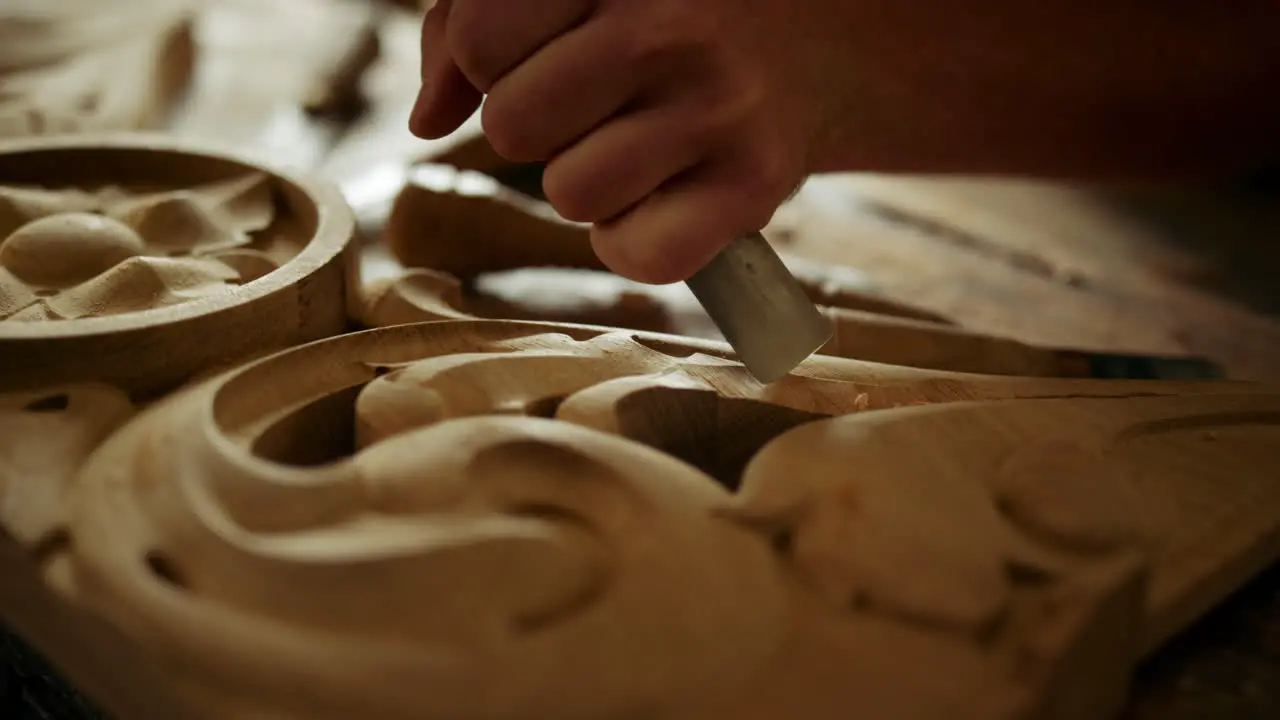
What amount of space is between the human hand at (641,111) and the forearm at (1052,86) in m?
0.16

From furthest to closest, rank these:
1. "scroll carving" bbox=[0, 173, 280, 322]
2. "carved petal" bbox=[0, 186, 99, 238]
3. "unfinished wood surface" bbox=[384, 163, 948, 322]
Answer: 1. "unfinished wood surface" bbox=[384, 163, 948, 322]
2. "carved petal" bbox=[0, 186, 99, 238]
3. "scroll carving" bbox=[0, 173, 280, 322]

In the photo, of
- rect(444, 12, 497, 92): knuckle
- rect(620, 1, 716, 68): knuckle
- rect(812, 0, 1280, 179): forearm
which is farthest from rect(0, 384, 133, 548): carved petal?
rect(812, 0, 1280, 179): forearm

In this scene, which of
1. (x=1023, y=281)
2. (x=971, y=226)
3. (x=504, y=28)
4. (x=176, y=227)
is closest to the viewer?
(x=504, y=28)

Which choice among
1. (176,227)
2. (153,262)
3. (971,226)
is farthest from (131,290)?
(971,226)

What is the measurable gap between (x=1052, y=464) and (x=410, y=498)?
1.32ft

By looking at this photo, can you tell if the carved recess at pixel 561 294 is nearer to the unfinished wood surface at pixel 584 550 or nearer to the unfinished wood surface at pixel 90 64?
the unfinished wood surface at pixel 584 550

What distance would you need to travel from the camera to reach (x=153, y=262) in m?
0.84

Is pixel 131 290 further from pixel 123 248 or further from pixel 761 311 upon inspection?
pixel 761 311

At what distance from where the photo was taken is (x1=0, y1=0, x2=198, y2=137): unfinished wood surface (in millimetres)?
1395

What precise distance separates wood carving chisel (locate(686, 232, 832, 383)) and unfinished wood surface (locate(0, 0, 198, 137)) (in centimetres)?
103

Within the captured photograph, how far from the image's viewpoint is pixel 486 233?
122 centimetres

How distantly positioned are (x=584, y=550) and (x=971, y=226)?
4.25ft

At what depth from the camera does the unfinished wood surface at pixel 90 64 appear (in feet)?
4.58

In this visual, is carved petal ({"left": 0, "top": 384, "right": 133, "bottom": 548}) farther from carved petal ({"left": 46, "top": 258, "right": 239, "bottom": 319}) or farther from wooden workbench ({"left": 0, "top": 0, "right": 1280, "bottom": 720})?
wooden workbench ({"left": 0, "top": 0, "right": 1280, "bottom": 720})
